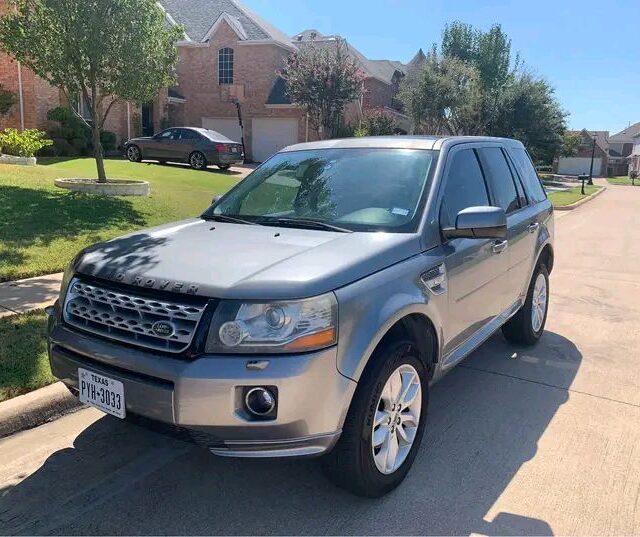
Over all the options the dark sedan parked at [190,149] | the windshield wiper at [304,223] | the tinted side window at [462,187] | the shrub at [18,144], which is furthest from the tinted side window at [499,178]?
the dark sedan parked at [190,149]

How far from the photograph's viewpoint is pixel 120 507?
299 cm

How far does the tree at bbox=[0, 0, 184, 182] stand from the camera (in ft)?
35.2

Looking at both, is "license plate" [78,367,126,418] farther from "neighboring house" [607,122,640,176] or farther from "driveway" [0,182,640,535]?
"neighboring house" [607,122,640,176]

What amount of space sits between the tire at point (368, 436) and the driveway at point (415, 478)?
14cm

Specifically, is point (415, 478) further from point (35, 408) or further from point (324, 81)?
point (324, 81)

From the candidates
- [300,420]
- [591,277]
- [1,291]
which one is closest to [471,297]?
[300,420]

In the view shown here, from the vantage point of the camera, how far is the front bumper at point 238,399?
258 centimetres

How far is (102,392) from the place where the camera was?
2.90 meters

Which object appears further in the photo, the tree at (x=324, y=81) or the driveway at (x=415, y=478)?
the tree at (x=324, y=81)

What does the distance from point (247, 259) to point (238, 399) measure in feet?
2.42

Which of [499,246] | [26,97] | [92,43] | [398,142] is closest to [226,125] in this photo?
[26,97]

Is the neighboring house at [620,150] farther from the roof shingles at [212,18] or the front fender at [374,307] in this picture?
the front fender at [374,307]

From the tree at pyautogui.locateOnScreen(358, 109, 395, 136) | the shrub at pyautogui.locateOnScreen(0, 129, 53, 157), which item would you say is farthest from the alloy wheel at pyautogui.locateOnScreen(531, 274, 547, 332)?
the tree at pyautogui.locateOnScreen(358, 109, 395, 136)

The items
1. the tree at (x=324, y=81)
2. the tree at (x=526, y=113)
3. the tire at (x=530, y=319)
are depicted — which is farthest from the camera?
the tree at (x=526, y=113)
